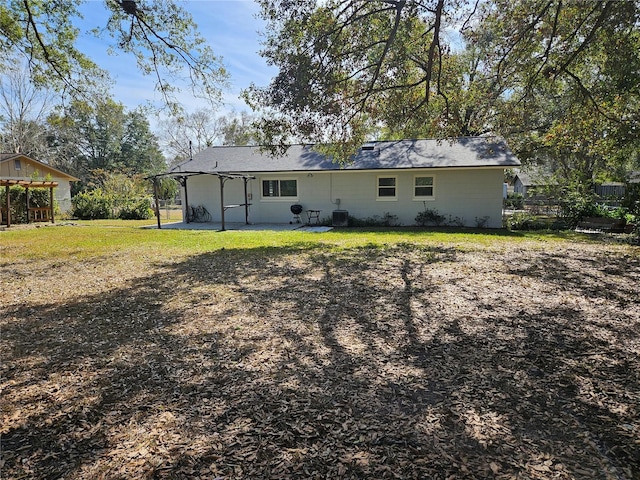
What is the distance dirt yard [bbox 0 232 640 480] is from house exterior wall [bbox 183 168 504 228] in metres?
8.66

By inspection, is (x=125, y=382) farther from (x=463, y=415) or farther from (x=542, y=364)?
(x=542, y=364)

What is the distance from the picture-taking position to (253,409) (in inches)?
102

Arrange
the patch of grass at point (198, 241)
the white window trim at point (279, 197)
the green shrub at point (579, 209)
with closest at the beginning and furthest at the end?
the patch of grass at point (198, 241)
the green shrub at point (579, 209)
the white window trim at point (279, 197)

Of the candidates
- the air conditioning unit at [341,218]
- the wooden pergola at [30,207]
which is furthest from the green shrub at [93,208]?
the air conditioning unit at [341,218]

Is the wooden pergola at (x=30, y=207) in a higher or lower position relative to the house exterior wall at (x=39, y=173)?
lower

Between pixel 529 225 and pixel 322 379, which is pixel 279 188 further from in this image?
pixel 322 379

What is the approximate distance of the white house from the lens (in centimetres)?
1429

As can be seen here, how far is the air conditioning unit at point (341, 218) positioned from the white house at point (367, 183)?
4 centimetres

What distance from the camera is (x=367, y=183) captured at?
50.3ft

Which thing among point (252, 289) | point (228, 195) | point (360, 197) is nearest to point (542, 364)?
point (252, 289)

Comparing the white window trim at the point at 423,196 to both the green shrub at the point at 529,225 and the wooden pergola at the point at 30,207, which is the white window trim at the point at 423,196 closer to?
the green shrub at the point at 529,225

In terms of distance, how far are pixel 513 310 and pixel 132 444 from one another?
14.1 feet

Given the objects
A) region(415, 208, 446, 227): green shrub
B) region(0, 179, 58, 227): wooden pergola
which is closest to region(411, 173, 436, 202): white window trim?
region(415, 208, 446, 227): green shrub

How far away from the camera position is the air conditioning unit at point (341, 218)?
1514cm
